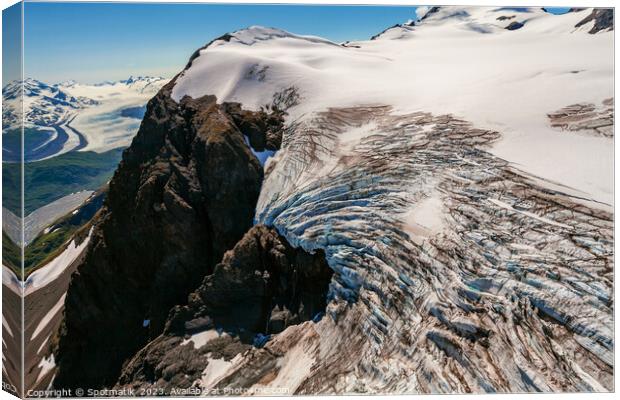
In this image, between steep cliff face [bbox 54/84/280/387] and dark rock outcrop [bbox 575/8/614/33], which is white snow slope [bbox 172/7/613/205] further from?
steep cliff face [bbox 54/84/280/387]

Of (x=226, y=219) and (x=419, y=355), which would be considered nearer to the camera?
(x=419, y=355)

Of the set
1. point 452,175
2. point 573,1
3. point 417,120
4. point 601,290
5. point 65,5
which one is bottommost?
point 601,290

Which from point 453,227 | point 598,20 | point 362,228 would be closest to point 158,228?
point 362,228

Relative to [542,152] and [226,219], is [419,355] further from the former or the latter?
[226,219]

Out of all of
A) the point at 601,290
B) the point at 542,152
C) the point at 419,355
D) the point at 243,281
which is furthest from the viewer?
the point at 243,281

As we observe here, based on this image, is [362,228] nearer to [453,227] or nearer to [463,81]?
[453,227]

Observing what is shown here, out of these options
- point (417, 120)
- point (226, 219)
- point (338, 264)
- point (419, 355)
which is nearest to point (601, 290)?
point (419, 355)

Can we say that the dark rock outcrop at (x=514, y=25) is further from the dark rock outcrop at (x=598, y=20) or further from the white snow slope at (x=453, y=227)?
the white snow slope at (x=453, y=227)
